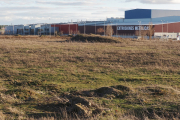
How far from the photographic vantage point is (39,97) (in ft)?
30.9

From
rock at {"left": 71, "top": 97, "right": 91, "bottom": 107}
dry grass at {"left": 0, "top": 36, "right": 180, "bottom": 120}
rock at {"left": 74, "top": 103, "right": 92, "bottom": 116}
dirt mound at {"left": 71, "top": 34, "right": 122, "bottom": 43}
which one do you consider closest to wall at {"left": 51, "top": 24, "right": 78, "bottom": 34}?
dirt mound at {"left": 71, "top": 34, "right": 122, "bottom": 43}

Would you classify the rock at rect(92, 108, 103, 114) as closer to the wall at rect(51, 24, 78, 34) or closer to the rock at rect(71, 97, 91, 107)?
the rock at rect(71, 97, 91, 107)

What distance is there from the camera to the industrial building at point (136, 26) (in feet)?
257

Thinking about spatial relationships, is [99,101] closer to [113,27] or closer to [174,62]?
[174,62]

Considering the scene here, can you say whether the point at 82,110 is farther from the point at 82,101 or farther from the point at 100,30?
the point at 100,30

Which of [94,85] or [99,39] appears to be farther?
[99,39]

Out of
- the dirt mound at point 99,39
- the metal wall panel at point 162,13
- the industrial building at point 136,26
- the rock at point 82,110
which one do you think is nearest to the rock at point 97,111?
the rock at point 82,110

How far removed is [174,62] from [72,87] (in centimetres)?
1095

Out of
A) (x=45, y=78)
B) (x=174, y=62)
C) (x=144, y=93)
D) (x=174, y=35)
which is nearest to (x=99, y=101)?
(x=144, y=93)

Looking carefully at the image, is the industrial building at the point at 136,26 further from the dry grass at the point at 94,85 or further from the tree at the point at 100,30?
the dry grass at the point at 94,85

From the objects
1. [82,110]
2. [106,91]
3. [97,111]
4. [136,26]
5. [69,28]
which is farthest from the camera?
[69,28]

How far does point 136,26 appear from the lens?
78.8 metres

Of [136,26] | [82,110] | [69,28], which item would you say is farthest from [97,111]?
[69,28]

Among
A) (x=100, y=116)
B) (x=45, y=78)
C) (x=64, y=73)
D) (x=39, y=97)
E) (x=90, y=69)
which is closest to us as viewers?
(x=100, y=116)
